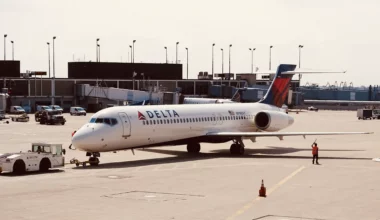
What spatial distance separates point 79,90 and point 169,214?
107 meters

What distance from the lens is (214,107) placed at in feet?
175

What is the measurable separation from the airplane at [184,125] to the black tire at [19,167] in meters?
3.71

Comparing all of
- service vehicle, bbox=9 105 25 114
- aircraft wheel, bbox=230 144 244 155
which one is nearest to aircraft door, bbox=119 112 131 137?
aircraft wheel, bbox=230 144 244 155

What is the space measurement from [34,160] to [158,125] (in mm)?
9673

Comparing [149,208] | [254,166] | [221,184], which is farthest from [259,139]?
[149,208]

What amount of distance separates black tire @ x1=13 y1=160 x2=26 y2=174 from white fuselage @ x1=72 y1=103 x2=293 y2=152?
12.2 ft

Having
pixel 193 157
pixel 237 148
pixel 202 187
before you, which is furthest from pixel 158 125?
pixel 202 187

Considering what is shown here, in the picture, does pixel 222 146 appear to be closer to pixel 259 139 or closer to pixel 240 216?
pixel 259 139

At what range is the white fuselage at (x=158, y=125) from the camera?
41.6 metres

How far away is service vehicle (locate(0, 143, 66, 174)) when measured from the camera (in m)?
37.9

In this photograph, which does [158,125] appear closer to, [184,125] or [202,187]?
[184,125]

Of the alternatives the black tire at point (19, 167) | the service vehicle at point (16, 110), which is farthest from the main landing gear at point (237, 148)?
the service vehicle at point (16, 110)

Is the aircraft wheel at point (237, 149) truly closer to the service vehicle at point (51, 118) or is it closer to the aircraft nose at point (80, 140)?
the aircraft nose at point (80, 140)

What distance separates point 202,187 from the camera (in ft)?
109
